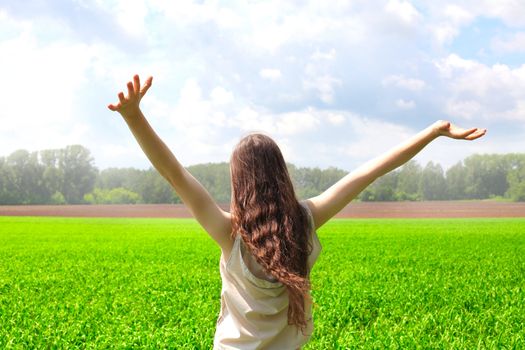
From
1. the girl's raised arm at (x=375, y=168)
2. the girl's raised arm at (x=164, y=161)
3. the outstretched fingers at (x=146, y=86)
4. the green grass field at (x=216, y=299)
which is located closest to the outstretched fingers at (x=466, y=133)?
the girl's raised arm at (x=375, y=168)

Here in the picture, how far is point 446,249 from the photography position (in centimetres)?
2233

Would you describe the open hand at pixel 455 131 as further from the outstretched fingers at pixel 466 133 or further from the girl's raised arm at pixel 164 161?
the girl's raised arm at pixel 164 161

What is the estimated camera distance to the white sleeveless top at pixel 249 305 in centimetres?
306

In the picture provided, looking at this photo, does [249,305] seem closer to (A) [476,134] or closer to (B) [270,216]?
(B) [270,216]

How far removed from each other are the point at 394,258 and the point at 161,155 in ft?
55.7

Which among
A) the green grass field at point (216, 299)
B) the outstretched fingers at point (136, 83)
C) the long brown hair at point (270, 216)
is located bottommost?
the green grass field at point (216, 299)

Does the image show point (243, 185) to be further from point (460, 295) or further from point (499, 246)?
point (499, 246)

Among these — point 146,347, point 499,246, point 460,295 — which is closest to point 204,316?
point 146,347

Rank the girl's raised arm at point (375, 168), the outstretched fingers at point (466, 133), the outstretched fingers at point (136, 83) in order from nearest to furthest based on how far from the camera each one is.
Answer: the outstretched fingers at point (136, 83)
the girl's raised arm at point (375, 168)
the outstretched fingers at point (466, 133)

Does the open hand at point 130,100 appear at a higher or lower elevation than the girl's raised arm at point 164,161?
higher

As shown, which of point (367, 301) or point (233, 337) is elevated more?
point (233, 337)

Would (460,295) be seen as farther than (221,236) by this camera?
Yes

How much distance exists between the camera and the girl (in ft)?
9.87

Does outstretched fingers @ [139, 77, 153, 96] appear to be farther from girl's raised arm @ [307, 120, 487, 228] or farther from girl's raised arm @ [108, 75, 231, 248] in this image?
girl's raised arm @ [307, 120, 487, 228]
